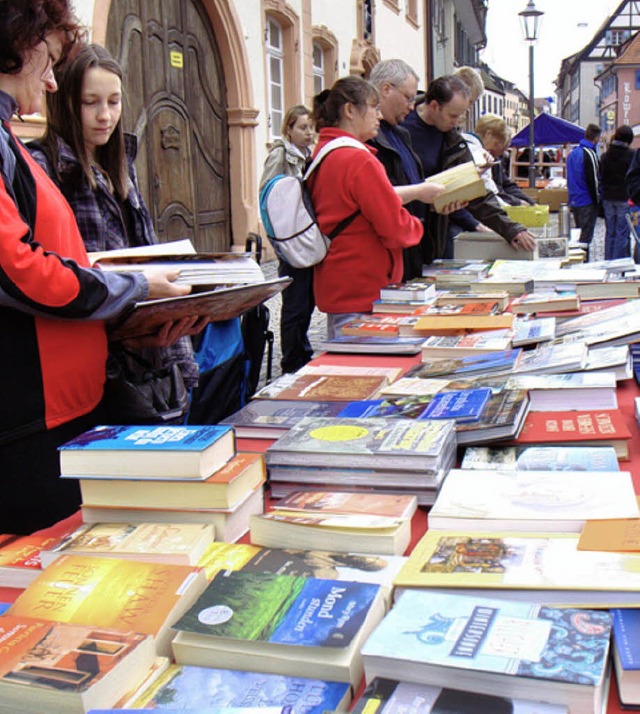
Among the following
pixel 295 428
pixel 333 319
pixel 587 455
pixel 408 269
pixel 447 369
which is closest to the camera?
pixel 587 455

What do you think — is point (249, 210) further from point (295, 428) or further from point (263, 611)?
point (263, 611)

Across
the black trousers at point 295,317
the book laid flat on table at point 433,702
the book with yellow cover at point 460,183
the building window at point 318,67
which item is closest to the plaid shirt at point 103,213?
the book laid flat on table at point 433,702

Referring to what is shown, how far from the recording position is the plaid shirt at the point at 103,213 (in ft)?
6.04

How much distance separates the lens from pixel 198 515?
1106 millimetres

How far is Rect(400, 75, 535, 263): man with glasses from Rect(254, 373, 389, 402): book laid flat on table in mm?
2105

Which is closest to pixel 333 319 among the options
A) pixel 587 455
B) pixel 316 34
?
pixel 587 455

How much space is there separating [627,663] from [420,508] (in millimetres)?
490

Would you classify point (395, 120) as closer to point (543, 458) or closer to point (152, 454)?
point (543, 458)

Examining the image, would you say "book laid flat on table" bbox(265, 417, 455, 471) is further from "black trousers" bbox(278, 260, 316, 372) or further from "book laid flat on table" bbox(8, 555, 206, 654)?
"black trousers" bbox(278, 260, 316, 372)

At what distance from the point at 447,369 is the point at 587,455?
58 cm

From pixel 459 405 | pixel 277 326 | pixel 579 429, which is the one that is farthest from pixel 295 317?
pixel 579 429

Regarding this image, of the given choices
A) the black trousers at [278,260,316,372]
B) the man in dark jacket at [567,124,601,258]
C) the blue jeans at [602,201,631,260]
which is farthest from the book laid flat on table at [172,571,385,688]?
the man in dark jacket at [567,124,601,258]

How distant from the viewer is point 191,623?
0.83 meters

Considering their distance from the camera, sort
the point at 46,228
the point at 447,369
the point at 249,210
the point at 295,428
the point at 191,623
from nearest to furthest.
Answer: the point at 191,623 → the point at 295,428 → the point at 46,228 → the point at 447,369 → the point at 249,210
